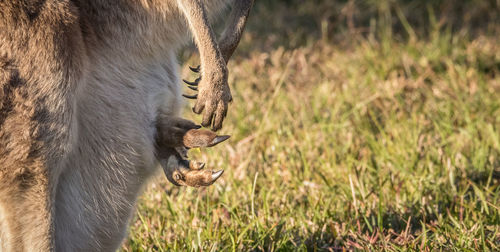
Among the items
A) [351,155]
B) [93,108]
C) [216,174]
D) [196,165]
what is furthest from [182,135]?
[351,155]

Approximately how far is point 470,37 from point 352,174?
284cm

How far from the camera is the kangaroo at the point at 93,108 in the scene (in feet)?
7.88

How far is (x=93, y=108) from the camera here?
103 inches

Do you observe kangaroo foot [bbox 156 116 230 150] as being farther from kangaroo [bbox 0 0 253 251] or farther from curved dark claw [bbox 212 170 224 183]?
curved dark claw [bbox 212 170 224 183]

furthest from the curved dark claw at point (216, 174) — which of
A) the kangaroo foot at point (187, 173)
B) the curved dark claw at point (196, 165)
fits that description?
the curved dark claw at point (196, 165)

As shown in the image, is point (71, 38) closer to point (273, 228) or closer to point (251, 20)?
point (273, 228)

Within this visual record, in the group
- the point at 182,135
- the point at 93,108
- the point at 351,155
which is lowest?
the point at 351,155

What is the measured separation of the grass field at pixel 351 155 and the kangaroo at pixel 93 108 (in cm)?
44

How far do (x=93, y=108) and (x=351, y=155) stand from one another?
5.98 ft

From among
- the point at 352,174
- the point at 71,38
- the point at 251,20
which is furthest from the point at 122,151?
the point at 251,20

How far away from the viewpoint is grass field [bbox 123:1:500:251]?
311 cm

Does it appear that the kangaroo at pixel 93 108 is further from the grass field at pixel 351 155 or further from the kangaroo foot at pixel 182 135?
the grass field at pixel 351 155

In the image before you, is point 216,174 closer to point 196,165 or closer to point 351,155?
point 196,165

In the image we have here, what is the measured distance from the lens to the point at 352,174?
12.3 feet
